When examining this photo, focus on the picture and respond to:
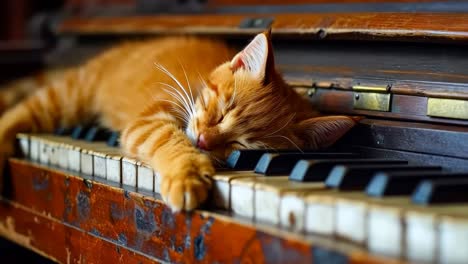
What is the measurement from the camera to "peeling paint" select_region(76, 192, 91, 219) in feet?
5.27

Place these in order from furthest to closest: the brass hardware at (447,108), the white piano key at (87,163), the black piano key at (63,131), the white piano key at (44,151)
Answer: the black piano key at (63,131), the white piano key at (44,151), the white piano key at (87,163), the brass hardware at (447,108)

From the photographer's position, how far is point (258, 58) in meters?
1.53

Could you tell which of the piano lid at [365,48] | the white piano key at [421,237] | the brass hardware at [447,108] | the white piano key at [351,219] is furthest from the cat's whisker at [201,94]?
the white piano key at [421,237]

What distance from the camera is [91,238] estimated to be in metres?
1.60

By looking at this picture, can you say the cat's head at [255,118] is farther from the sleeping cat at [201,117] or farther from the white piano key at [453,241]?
the white piano key at [453,241]

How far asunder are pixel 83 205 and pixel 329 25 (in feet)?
2.42

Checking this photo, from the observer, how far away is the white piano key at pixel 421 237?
90 centimetres

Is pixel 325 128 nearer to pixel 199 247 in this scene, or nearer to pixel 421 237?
pixel 199 247

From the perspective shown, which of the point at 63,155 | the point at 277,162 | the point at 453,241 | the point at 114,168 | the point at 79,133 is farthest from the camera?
the point at 79,133

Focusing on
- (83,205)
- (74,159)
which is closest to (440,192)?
(83,205)

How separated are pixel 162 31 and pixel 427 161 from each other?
1124mm

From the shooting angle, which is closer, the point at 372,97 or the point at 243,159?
the point at 243,159

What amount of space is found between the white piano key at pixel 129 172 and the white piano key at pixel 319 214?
1.78ft

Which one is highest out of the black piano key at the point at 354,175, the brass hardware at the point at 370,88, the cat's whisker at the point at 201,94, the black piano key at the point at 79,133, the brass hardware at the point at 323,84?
the brass hardware at the point at 370,88
